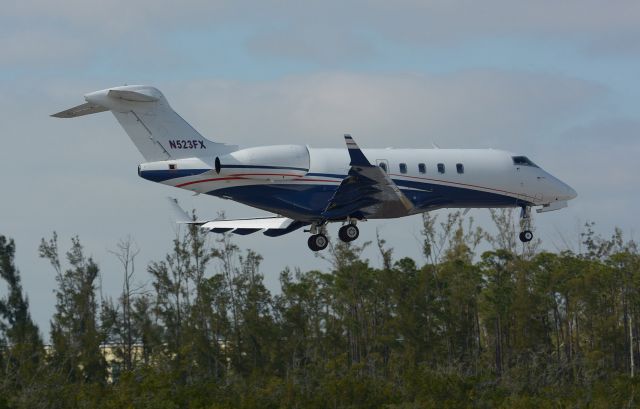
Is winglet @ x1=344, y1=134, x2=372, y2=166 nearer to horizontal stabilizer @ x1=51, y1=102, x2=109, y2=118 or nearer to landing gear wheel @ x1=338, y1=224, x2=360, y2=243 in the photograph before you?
landing gear wheel @ x1=338, y1=224, x2=360, y2=243

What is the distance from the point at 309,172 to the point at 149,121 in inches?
189

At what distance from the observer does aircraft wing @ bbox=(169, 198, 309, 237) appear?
41.0 meters

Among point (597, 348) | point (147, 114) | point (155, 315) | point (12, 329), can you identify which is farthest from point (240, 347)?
point (147, 114)

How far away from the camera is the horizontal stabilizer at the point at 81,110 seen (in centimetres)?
3581

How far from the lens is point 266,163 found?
120ft

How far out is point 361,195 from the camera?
1454 inches

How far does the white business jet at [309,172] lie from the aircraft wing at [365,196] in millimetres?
28

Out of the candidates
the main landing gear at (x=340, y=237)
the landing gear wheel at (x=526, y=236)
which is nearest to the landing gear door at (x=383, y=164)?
the main landing gear at (x=340, y=237)

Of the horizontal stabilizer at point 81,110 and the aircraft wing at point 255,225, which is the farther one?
the aircraft wing at point 255,225

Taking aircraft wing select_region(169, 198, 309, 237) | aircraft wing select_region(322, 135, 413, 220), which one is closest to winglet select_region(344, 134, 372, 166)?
aircraft wing select_region(322, 135, 413, 220)

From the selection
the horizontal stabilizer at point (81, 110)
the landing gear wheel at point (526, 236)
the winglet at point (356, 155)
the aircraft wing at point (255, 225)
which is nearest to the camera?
the winglet at point (356, 155)

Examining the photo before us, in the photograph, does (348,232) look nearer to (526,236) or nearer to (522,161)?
(526,236)

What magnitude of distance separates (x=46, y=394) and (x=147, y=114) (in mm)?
8623

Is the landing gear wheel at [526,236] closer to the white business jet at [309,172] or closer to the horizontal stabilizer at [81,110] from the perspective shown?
the white business jet at [309,172]
